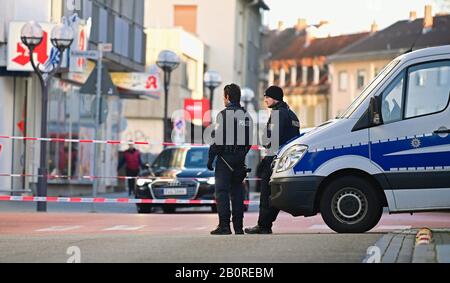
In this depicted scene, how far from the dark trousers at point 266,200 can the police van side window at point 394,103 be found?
1741 mm

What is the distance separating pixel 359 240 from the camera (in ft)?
47.3

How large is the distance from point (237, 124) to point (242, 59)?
61.9 meters

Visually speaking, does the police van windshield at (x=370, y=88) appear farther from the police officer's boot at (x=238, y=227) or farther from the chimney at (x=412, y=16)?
the chimney at (x=412, y=16)

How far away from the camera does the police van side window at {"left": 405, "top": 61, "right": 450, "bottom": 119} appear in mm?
15578

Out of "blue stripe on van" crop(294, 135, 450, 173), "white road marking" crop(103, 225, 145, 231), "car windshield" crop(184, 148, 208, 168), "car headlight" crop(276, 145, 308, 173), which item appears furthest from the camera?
"car windshield" crop(184, 148, 208, 168)

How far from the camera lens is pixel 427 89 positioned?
620 inches

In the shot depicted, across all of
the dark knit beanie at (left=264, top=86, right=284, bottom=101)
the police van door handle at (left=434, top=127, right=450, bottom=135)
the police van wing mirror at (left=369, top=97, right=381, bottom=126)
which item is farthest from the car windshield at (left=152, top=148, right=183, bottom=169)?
the police van door handle at (left=434, top=127, right=450, bottom=135)

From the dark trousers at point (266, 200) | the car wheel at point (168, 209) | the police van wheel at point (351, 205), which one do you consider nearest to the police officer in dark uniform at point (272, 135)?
the dark trousers at point (266, 200)

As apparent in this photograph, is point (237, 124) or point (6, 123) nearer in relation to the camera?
point (237, 124)

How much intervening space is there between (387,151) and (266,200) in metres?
1.88

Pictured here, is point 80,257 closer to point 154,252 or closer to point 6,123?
point 154,252

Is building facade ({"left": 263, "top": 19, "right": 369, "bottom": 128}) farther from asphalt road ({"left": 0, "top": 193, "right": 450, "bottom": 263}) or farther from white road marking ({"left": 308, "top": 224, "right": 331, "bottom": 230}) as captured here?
asphalt road ({"left": 0, "top": 193, "right": 450, "bottom": 263})

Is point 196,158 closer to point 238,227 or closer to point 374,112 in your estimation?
point 238,227
